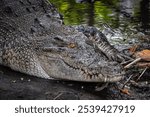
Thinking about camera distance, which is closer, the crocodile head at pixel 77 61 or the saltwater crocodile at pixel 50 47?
the crocodile head at pixel 77 61

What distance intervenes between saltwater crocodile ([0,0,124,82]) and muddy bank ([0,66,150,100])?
0.42ft

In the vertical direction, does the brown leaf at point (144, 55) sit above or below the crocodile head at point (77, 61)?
below

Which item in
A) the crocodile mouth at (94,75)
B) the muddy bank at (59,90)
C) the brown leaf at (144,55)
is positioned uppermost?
the crocodile mouth at (94,75)

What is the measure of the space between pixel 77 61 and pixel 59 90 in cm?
39

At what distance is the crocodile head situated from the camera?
471cm

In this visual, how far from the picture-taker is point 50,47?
17.6 ft

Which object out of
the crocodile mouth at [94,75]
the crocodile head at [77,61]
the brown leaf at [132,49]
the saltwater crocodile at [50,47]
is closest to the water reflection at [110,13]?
the brown leaf at [132,49]

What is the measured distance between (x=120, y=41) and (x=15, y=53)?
1.81 m

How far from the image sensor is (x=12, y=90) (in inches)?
198

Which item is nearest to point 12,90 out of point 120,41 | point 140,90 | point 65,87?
point 65,87

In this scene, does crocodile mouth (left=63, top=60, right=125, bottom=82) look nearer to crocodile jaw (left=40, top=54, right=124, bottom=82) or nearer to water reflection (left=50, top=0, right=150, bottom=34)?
crocodile jaw (left=40, top=54, right=124, bottom=82)

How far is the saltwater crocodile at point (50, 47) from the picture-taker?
488cm

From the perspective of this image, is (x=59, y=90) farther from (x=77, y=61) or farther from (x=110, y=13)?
(x=110, y=13)

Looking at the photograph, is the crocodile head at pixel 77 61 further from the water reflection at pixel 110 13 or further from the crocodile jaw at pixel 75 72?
the water reflection at pixel 110 13
